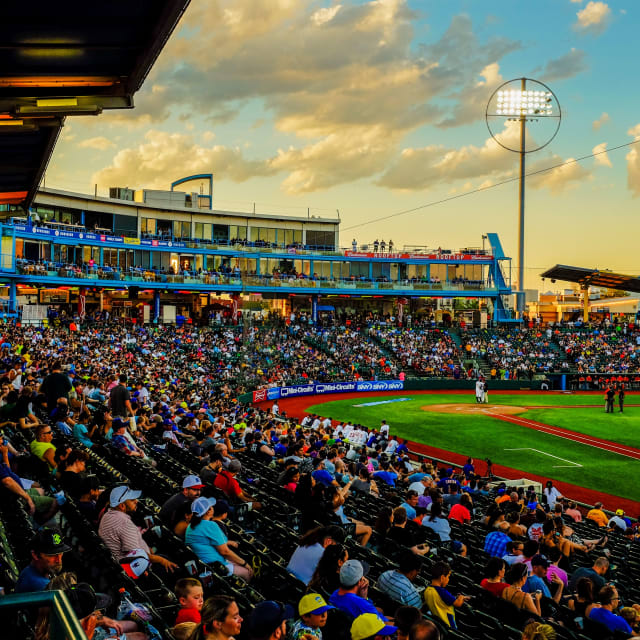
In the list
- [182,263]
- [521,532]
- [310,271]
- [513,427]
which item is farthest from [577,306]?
[521,532]

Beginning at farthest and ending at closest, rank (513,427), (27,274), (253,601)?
(27,274)
(513,427)
(253,601)

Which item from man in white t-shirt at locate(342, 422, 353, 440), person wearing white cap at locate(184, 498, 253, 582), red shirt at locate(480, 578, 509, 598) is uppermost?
person wearing white cap at locate(184, 498, 253, 582)

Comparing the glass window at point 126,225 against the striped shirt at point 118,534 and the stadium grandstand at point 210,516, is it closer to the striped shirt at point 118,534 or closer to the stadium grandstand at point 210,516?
the stadium grandstand at point 210,516

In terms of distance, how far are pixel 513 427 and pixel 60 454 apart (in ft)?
88.8

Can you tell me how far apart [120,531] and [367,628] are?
2979mm

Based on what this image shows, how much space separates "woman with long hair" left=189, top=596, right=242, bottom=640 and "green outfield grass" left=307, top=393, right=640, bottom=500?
62.6 feet

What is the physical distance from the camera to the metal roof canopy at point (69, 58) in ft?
18.0

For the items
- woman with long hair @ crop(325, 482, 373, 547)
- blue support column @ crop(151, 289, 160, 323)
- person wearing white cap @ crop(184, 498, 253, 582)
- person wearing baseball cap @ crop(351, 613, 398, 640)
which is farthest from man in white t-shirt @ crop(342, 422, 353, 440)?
blue support column @ crop(151, 289, 160, 323)

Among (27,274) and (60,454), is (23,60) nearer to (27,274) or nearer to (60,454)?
(60,454)

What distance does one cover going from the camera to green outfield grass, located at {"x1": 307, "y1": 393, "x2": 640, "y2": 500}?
23.0 metres

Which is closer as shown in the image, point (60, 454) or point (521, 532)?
point (60, 454)

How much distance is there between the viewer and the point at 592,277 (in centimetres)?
5916

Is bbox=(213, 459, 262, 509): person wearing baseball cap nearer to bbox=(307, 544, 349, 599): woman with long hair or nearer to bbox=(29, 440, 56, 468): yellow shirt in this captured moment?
bbox=(29, 440, 56, 468): yellow shirt

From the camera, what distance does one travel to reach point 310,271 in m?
67.6
